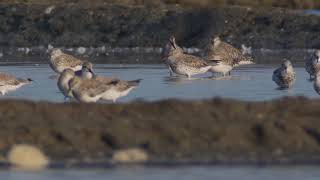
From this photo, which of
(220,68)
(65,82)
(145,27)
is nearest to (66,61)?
(220,68)

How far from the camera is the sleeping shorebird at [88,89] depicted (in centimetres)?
2180

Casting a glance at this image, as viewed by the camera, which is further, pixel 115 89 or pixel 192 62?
pixel 192 62

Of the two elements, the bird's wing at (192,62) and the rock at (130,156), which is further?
the bird's wing at (192,62)

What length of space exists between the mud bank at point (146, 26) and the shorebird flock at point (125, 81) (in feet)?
45.2

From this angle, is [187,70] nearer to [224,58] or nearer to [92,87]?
[224,58]

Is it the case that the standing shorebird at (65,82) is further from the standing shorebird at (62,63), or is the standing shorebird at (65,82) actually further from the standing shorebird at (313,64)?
the standing shorebird at (313,64)

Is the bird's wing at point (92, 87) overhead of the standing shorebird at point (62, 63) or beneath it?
overhead

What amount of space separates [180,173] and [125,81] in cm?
756

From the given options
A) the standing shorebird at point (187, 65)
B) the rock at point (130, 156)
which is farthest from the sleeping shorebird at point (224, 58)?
the rock at point (130, 156)

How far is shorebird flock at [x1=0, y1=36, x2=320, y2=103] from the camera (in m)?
22.1

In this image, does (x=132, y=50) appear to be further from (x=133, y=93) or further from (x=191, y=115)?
(x=191, y=115)

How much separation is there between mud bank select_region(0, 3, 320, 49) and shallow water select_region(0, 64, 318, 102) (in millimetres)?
12657

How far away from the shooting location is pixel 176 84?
28.5 m

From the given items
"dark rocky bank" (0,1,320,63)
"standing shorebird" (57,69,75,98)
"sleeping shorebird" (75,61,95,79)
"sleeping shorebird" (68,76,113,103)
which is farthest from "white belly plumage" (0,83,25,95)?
"dark rocky bank" (0,1,320,63)
